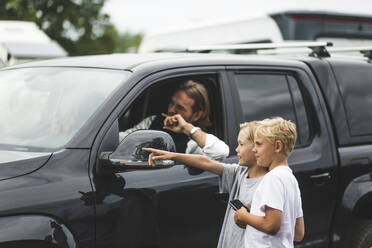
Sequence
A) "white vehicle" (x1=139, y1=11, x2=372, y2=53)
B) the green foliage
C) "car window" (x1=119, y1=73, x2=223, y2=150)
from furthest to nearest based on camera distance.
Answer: the green foliage < "white vehicle" (x1=139, y1=11, x2=372, y2=53) < "car window" (x1=119, y1=73, x2=223, y2=150)

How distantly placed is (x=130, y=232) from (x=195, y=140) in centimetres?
68

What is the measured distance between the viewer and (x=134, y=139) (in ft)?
9.64

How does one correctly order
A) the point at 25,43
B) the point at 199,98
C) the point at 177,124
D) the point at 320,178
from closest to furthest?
1. the point at 177,124
2. the point at 199,98
3. the point at 320,178
4. the point at 25,43

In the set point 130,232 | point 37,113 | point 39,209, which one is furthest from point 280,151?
point 37,113

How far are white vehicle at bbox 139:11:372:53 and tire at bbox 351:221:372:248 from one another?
455 cm

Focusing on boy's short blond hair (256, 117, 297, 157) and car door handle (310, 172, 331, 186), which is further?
car door handle (310, 172, 331, 186)

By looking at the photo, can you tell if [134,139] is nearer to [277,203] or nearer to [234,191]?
[234,191]

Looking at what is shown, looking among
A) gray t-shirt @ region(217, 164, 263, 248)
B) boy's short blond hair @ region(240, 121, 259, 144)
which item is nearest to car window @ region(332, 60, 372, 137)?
gray t-shirt @ region(217, 164, 263, 248)

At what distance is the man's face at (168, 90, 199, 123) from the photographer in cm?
372

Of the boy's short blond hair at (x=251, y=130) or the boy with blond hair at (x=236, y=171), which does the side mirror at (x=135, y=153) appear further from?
the boy's short blond hair at (x=251, y=130)

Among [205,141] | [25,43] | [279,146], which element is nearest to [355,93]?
[205,141]

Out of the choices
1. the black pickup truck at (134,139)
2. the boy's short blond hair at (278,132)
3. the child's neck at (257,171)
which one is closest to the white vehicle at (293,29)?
the black pickup truck at (134,139)

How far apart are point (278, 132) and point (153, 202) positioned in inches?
30.2

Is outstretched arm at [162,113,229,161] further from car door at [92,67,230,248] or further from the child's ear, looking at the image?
the child's ear
